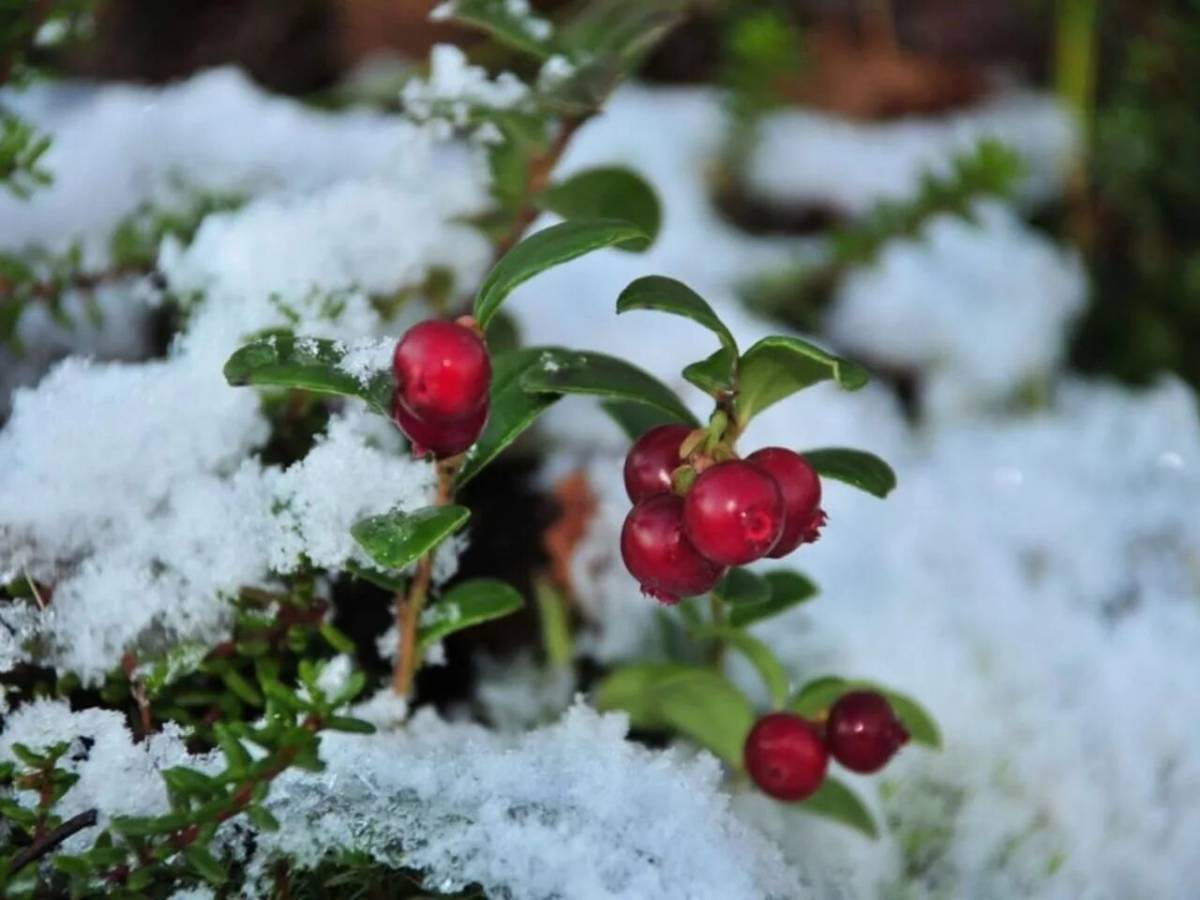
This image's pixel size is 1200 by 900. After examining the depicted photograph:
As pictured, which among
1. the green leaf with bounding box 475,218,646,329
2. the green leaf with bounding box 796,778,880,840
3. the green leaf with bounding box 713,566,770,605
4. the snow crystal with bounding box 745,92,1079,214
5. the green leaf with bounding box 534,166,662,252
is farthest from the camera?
the snow crystal with bounding box 745,92,1079,214

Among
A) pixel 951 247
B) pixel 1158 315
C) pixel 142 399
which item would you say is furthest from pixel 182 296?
pixel 1158 315

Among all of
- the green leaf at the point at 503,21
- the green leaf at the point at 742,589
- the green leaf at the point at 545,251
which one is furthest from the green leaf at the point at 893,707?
the green leaf at the point at 503,21

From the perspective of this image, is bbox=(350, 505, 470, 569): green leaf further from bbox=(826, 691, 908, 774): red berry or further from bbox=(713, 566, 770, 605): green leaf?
bbox=(826, 691, 908, 774): red berry

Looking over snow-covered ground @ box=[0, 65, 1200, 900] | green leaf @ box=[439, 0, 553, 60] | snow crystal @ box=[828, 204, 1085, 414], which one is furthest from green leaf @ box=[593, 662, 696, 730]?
snow crystal @ box=[828, 204, 1085, 414]

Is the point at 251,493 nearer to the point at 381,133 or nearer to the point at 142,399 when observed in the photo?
the point at 142,399

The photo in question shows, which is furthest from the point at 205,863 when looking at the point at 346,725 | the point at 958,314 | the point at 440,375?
the point at 958,314

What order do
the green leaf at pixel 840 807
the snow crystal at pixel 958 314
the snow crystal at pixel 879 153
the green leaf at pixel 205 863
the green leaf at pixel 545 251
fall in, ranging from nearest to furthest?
the green leaf at pixel 205 863 < the green leaf at pixel 545 251 < the green leaf at pixel 840 807 < the snow crystal at pixel 958 314 < the snow crystal at pixel 879 153

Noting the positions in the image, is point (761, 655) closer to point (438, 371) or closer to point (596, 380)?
point (596, 380)

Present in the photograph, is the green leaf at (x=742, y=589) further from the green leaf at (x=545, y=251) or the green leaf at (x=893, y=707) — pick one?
the green leaf at (x=545, y=251)
